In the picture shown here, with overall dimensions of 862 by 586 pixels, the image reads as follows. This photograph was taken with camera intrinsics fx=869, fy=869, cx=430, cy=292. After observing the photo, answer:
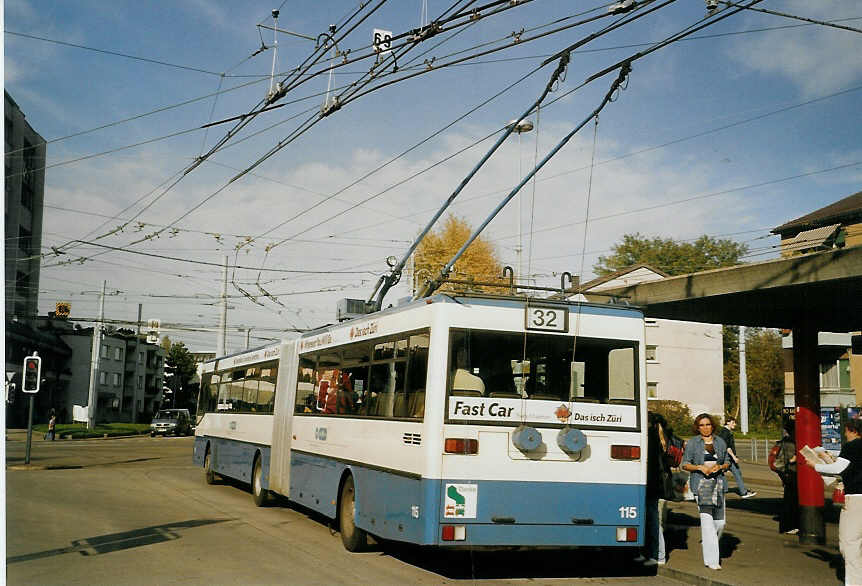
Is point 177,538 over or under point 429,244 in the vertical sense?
under

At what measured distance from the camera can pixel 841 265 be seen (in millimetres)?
10891

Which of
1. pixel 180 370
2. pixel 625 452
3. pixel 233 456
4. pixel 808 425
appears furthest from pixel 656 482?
pixel 180 370

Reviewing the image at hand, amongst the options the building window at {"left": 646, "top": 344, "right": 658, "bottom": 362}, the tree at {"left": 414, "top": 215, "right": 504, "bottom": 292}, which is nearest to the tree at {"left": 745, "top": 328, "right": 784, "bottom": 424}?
the building window at {"left": 646, "top": 344, "right": 658, "bottom": 362}

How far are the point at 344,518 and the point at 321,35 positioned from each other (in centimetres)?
674

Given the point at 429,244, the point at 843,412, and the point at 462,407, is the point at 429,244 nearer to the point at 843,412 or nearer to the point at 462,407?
the point at 843,412

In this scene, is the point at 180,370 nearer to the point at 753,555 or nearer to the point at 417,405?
the point at 753,555

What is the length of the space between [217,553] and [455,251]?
47716 millimetres

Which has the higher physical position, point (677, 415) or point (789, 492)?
point (677, 415)

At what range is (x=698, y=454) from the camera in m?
10.5

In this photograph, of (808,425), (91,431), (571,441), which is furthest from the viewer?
(91,431)

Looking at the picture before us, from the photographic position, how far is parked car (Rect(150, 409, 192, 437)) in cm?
5994

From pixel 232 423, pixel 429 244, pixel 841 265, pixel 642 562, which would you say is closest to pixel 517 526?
pixel 642 562

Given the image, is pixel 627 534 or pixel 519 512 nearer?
pixel 519 512

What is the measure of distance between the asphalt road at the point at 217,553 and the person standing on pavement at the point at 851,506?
237 centimetres
